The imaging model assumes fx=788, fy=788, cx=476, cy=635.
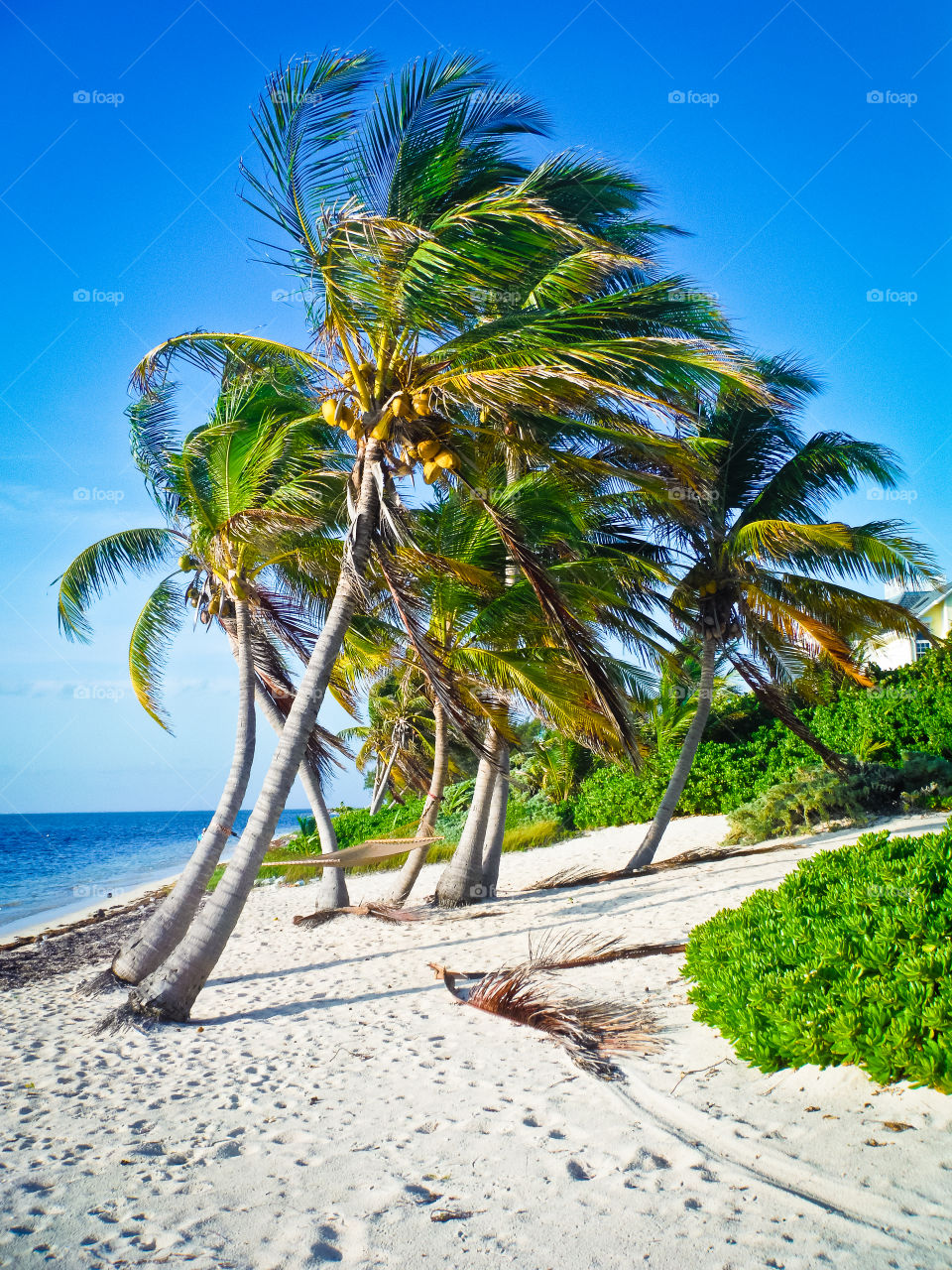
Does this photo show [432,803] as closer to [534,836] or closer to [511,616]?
[511,616]

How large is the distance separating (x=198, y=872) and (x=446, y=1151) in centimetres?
457

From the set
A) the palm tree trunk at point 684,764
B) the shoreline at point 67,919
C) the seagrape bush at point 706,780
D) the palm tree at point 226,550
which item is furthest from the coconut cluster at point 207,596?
the seagrape bush at point 706,780

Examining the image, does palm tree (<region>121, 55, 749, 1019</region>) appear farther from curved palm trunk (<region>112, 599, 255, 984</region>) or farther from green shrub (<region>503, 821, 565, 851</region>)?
green shrub (<region>503, 821, 565, 851</region>)

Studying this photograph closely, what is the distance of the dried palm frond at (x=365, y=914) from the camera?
9195 millimetres

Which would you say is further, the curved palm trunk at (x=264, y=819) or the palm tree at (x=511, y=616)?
the palm tree at (x=511, y=616)

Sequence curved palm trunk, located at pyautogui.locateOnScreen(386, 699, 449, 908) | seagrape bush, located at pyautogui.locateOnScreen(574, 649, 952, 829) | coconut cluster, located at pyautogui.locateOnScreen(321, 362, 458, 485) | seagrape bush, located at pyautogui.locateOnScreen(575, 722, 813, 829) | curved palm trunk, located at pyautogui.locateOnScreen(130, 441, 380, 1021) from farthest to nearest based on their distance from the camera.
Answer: seagrape bush, located at pyautogui.locateOnScreen(575, 722, 813, 829) < seagrape bush, located at pyautogui.locateOnScreen(574, 649, 952, 829) < curved palm trunk, located at pyautogui.locateOnScreen(386, 699, 449, 908) < coconut cluster, located at pyautogui.locateOnScreen(321, 362, 458, 485) < curved palm trunk, located at pyautogui.locateOnScreen(130, 441, 380, 1021)

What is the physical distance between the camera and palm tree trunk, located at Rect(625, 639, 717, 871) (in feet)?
36.9

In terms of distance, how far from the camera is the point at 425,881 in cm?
1370

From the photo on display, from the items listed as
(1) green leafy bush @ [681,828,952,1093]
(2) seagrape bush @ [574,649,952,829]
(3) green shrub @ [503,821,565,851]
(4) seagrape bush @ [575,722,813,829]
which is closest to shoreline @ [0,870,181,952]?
(3) green shrub @ [503,821,565,851]

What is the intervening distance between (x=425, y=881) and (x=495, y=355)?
981 centimetres

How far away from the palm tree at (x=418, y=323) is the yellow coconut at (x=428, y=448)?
0.5 inches

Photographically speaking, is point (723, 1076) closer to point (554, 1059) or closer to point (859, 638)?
point (554, 1059)

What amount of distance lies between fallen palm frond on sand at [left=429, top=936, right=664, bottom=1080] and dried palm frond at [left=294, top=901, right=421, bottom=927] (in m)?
2.59

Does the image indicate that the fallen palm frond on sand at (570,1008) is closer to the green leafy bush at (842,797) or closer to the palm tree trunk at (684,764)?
the palm tree trunk at (684,764)
